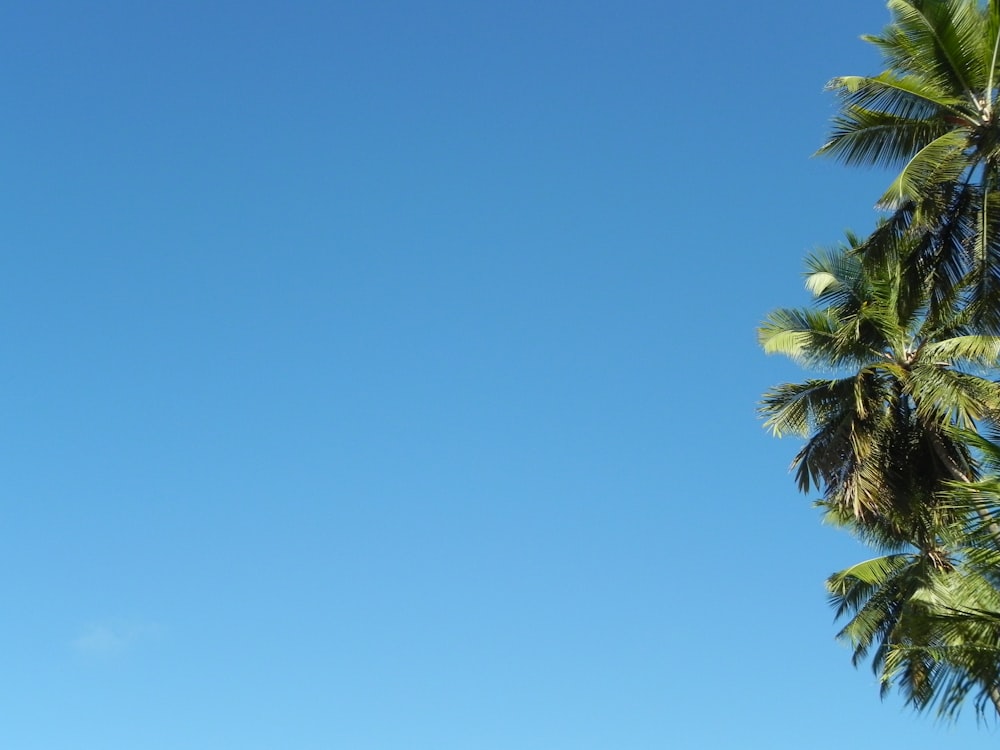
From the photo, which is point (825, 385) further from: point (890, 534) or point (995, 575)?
point (995, 575)

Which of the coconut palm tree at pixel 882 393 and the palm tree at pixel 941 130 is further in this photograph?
the coconut palm tree at pixel 882 393

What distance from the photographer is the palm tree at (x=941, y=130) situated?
57.9 ft

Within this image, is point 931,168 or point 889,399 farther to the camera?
point 889,399

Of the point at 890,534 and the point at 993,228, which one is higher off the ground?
the point at 993,228

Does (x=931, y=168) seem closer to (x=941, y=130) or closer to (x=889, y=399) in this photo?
(x=941, y=130)

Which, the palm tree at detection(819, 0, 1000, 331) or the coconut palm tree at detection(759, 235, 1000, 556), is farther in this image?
the coconut palm tree at detection(759, 235, 1000, 556)

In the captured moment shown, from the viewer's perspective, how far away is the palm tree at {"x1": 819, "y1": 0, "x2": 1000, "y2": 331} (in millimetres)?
17641

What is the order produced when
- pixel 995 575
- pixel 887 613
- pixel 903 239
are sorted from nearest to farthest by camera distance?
pixel 995 575 → pixel 903 239 → pixel 887 613

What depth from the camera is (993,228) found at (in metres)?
17.8

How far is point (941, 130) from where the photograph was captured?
1862cm

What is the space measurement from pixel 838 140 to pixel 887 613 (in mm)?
11566

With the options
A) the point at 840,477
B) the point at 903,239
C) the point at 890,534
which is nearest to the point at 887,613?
the point at 890,534

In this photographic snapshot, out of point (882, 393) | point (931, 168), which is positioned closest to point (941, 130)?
point (931, 168)

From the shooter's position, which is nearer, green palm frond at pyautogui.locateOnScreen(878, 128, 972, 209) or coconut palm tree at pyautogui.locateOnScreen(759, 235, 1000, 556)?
green palm frond at pyautogui.locateOnScreen(878, 128, 972, 209)
